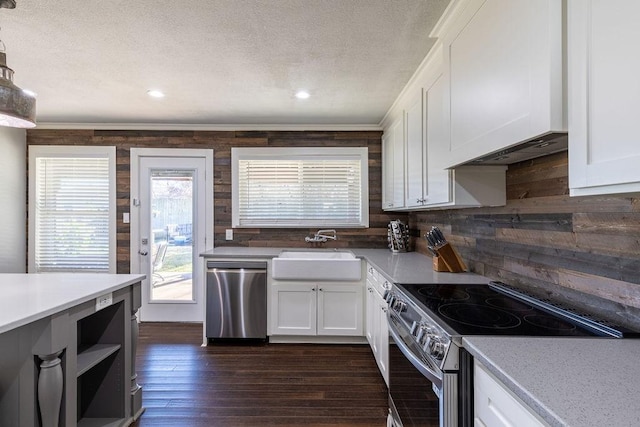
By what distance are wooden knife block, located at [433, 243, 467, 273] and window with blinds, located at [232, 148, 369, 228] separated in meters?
1.54

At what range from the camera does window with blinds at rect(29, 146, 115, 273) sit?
3.76m

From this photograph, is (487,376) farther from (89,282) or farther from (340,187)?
(340,187)

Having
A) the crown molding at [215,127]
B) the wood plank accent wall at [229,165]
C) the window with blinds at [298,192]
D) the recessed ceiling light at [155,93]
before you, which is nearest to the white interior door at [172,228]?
the wood plank accent wall at [229,165]

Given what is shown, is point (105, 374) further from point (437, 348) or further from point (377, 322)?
point (437, 348)

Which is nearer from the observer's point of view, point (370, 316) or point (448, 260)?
point (448, 260)

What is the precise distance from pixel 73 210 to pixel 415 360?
13.4 feet

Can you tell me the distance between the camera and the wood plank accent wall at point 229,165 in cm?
380

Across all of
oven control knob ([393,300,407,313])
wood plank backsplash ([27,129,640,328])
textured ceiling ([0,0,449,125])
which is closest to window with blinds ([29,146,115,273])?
textured ceiling ([0,0,449,125])

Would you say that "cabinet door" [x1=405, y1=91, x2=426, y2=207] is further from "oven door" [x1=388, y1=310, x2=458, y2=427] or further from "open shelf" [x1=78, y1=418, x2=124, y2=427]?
"open shelf" [x1=78, y1=418, x2=124, y2=427]

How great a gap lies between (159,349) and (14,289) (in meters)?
1.61

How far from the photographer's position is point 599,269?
126 cm

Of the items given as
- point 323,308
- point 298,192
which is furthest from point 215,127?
point 323,308

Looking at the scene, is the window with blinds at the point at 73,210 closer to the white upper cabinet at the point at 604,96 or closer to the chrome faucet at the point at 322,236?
the chrome faucet at the point at 322,236

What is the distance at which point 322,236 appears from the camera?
3781 mm
